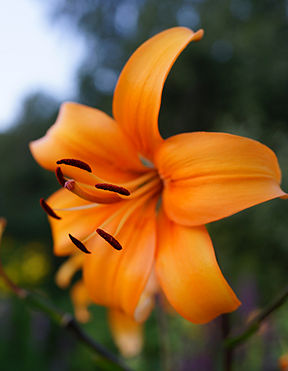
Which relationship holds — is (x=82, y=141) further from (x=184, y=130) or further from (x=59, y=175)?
(x=184, y=130)

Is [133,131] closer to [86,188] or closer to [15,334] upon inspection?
[86,188]

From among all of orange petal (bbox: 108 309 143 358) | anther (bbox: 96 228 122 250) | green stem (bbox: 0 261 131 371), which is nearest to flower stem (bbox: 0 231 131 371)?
green stem (bbox: 0 261 131 371)

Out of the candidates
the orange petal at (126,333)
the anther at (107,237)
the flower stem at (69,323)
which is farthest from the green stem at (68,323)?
the orange petal at (126,333)

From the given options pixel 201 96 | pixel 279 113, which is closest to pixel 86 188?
pixel 279 113

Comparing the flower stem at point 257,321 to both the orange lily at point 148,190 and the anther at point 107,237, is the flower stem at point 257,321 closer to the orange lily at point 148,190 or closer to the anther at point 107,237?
the orange lily at point 148,190

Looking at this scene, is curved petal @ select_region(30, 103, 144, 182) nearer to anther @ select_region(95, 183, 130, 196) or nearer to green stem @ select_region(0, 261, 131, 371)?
anther @ select_region(95, 183, 130, 196)

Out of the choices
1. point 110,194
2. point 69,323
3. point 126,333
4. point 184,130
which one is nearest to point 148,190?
point 110,194

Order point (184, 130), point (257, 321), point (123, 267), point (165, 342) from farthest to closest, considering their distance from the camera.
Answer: point (184, 130)
point (165, 342)
point (123, 267)
point (257, 321)
